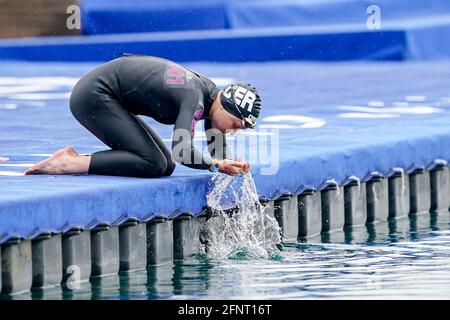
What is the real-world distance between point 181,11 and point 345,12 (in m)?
2.81

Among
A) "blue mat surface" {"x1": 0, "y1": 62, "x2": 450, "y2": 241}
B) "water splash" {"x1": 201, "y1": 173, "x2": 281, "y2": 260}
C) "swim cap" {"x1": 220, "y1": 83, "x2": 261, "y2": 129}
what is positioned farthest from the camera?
"water splash" {"x1": 201, "y1": 173, "x2": 281, "y2": 260}

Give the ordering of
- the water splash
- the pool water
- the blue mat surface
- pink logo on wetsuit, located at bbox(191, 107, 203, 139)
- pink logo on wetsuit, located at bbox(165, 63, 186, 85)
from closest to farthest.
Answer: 1. the pool water
2. the blue mat surface
3. pink logo on wetsuit, located at bbox(191, 107, 203, 139)
4. pink logo on wetsuit, located at bbox(165, 63, 186, 85)
5. the water splash

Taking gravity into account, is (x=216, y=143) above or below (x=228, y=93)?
below

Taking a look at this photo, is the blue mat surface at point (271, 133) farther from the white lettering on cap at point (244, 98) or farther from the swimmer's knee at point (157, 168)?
the white lettering on cap at point (244, 98)

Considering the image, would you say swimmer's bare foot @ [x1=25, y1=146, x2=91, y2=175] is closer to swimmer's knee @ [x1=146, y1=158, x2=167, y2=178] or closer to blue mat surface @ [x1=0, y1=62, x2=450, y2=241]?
blue mat surface @ [x1=0, y1=62, x2=450, y2=241]

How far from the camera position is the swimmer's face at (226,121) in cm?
1074

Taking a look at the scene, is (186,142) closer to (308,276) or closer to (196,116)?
(196,116)

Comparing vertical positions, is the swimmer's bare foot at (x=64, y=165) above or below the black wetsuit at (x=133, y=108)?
below

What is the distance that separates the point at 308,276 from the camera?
34.7ft

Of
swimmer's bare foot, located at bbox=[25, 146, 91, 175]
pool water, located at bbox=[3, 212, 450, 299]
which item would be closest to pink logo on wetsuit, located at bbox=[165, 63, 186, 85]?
swimmer's bare foot, located at bbox=[25, 146, 91, 175]

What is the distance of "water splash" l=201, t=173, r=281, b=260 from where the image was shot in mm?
11336

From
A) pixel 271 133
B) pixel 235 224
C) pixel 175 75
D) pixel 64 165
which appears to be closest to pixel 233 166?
pixel 175 75

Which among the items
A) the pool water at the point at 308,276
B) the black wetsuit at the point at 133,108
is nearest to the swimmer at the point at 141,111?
the black wetsuit at the point at 133,108

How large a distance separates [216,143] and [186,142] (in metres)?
0.69
